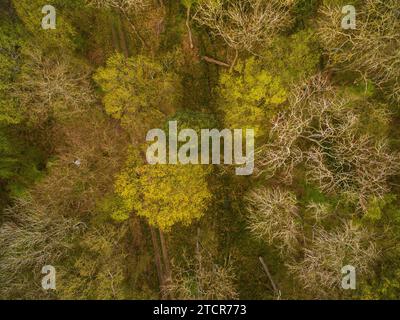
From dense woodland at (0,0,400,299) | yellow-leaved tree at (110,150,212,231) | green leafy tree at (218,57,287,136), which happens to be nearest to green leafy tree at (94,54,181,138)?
dense woodland at (0,0,400,299)

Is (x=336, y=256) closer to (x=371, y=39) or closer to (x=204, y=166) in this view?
(x=204, y=166)

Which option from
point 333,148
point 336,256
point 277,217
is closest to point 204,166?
point 277,217

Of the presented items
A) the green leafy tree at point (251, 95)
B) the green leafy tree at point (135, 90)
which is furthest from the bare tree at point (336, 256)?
the green leafy tree at point (135, 90)

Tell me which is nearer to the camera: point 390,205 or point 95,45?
point 390,205

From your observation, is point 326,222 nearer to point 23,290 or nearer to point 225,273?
point 225,273

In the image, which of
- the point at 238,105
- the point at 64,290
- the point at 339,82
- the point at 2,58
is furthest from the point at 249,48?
the point at 64,290
